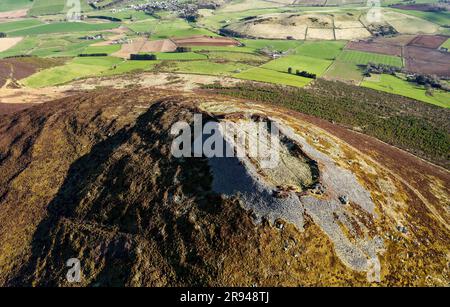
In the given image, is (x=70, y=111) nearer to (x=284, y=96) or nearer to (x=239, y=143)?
(x=239, y=143)

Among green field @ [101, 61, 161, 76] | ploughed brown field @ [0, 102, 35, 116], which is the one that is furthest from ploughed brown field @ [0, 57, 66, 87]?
green field @ [101, 61, 161, 76]

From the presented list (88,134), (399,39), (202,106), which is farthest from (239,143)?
(399,39)

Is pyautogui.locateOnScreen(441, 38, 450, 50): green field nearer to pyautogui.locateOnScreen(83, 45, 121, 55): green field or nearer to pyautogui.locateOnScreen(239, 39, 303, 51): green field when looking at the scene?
Answer: pyautogui.locateOnScreen(239, 39, 303, 51): green field

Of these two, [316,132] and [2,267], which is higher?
[316,132]

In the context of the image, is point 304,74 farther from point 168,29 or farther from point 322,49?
point 168,29

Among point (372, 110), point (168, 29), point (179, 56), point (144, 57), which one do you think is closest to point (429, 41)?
point (372, 110)
